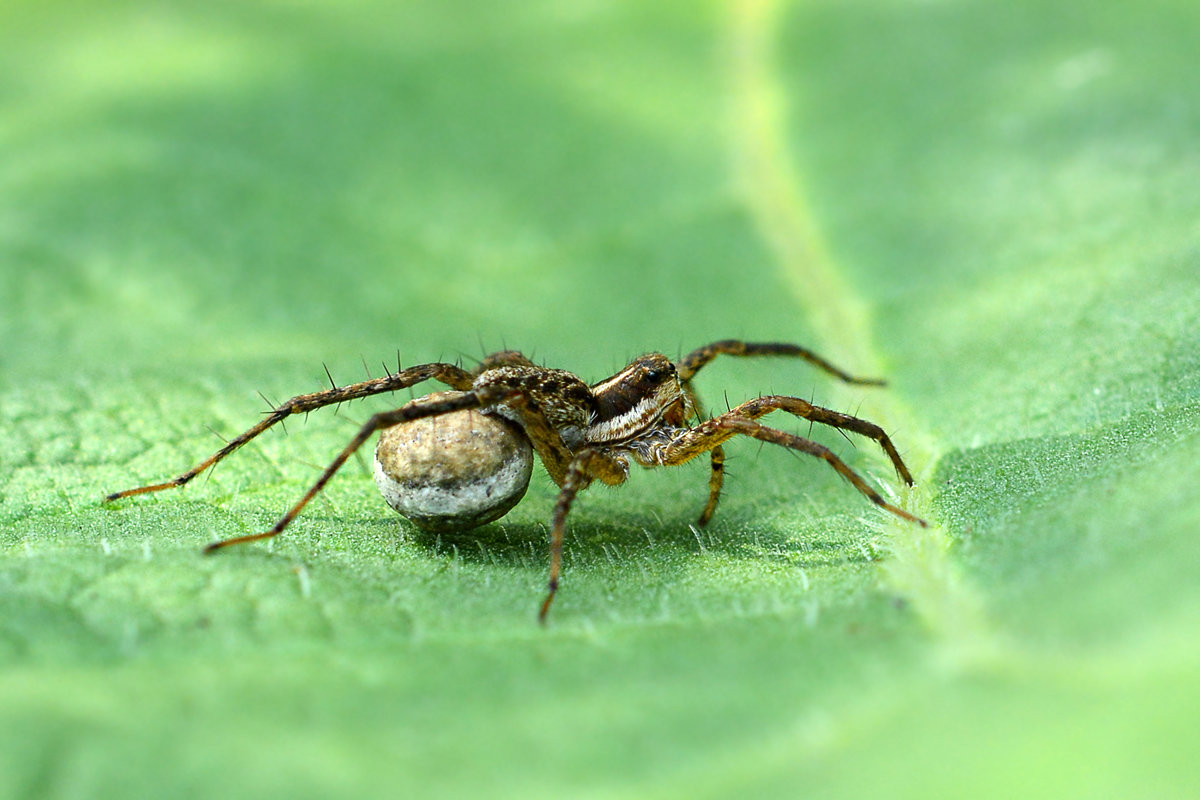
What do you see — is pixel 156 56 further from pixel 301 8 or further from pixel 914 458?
pixel 914 458

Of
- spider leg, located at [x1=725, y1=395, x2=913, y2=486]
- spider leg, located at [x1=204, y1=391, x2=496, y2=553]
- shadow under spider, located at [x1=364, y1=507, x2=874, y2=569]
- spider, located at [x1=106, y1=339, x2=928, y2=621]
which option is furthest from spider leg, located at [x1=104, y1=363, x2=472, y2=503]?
spider leg, located at [x1=725, y1=395, x2=913, y2=486]

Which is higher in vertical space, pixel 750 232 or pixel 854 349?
pixel 750 232

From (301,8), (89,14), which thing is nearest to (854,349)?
(301,8)

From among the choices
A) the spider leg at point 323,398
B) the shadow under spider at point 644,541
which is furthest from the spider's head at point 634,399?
the spider leg at point 323,398

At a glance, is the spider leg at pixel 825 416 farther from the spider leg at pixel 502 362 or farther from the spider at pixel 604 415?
the spider leg at pixel 502 362

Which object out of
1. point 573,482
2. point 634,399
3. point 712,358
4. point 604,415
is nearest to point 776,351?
point 712,358

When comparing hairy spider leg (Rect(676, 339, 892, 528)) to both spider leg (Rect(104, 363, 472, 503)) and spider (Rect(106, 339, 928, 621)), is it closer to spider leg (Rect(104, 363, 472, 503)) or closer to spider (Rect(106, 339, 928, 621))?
spider (Rect(106, 339, 928, 621))
